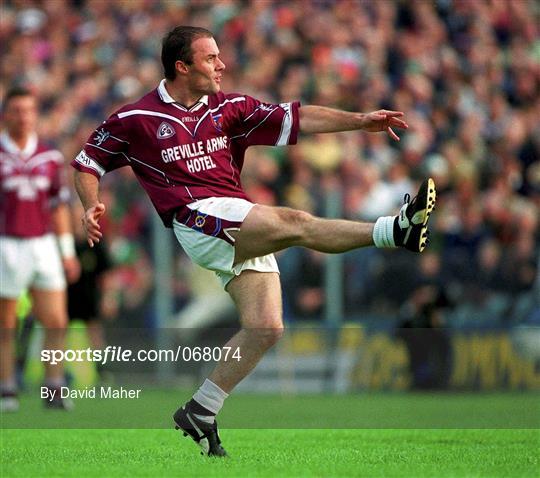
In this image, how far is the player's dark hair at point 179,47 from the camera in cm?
809

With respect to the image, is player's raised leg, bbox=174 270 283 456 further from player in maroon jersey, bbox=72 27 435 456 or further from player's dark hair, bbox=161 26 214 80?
player's dark hair, bbox=161 26 214 80

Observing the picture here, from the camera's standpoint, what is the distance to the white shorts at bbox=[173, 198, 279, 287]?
7.75 metres

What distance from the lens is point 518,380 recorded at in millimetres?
14789

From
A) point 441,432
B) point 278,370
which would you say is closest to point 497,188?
point 278,370

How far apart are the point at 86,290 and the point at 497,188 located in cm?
503

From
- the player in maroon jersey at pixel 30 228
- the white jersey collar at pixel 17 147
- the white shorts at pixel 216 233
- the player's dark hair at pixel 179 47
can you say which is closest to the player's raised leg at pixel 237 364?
the white shorts at pixel 216 233

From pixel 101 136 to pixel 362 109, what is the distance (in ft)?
33.3

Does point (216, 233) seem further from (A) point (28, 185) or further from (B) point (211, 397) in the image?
(A) point (28, 185)

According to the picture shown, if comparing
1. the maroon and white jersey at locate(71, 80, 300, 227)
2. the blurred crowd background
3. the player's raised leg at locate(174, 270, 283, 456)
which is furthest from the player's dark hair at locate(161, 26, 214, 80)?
the blurred crowd background

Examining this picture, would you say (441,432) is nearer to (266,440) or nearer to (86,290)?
(266,440)

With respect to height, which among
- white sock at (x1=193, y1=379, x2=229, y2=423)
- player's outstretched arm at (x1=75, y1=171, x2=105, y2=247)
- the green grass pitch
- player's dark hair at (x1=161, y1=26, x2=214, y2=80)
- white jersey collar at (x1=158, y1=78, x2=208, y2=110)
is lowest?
the green grass pitch

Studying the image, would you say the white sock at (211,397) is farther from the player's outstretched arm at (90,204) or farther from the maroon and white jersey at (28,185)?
the maroon and white jersey at (28,185)

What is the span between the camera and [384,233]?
740 centimetres

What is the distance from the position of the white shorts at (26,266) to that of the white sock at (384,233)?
5446mm
